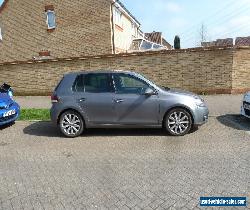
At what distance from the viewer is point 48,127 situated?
8141 millimetres

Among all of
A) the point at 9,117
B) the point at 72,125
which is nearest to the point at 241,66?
the point at 72,125

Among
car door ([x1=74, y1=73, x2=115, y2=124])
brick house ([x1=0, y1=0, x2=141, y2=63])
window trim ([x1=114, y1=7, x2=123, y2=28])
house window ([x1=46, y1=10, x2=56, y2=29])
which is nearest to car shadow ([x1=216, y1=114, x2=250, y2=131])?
car door ([x1=74, y1=73, x2=115, y2=124])

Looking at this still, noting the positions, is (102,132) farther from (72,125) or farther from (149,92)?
(149,92)

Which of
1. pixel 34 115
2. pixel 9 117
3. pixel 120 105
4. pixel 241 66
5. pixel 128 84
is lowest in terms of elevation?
pixel 34 115

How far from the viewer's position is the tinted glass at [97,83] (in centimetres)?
693

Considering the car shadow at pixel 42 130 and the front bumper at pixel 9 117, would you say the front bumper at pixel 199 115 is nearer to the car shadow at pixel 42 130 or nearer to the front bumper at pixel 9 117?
the car shadow at pixel 42 130

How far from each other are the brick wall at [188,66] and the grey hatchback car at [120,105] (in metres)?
6.36

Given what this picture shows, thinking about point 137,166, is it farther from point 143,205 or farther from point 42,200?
point 42,200

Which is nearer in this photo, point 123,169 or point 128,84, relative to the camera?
point 123,169

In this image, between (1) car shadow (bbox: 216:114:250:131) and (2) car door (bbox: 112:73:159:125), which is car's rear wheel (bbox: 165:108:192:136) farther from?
(1) car shadow (bbox: 216:114:250:131)

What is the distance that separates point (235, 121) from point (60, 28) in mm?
16354

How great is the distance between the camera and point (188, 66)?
1295 centimetres

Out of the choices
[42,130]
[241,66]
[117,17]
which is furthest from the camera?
[117,17]

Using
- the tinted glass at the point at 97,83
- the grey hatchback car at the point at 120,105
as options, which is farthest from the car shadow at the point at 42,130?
the tinted glass at the point at 97,83
